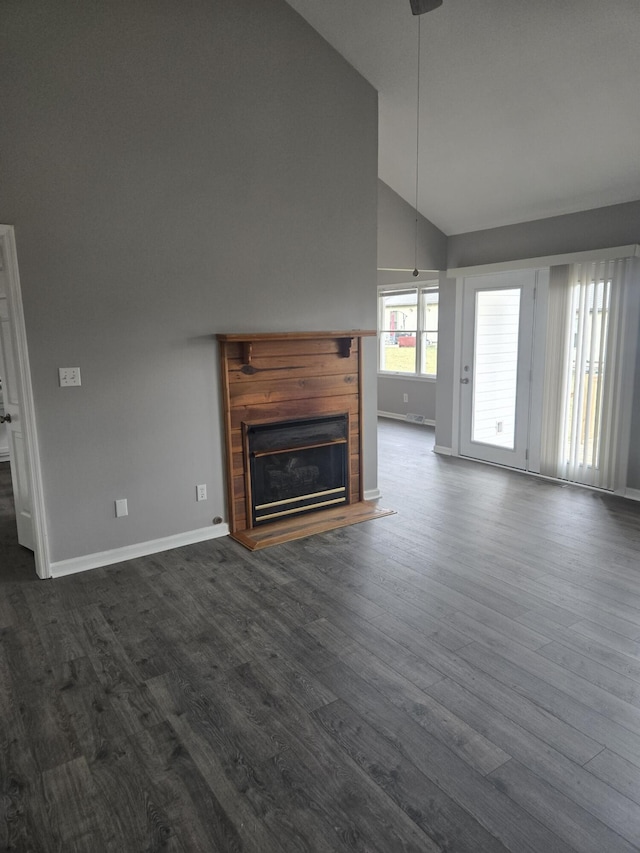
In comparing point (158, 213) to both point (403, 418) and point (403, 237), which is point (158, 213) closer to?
point (403, 237)

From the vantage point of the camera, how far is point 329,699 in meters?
2.35

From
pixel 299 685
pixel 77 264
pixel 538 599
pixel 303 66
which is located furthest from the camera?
pixel 303 66

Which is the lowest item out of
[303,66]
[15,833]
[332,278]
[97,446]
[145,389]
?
[15,833]

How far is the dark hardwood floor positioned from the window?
187 inches

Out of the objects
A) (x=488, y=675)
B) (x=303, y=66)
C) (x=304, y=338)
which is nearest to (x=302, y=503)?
(x=304, y=338)

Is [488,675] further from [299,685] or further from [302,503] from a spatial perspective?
[302,503]

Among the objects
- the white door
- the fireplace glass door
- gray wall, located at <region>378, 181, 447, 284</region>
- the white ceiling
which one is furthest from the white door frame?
the white door

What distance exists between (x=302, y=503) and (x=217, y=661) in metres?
1.97

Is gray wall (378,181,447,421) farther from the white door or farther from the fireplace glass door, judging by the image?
the fireplace glass door

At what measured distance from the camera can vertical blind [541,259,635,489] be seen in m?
4.79

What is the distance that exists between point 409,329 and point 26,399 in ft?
20.6

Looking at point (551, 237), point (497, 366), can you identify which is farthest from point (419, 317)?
point (551, 237)

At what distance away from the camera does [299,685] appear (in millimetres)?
2439

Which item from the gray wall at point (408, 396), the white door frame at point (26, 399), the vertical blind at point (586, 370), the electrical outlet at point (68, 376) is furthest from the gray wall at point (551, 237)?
the white door frame at point (26, 399)
